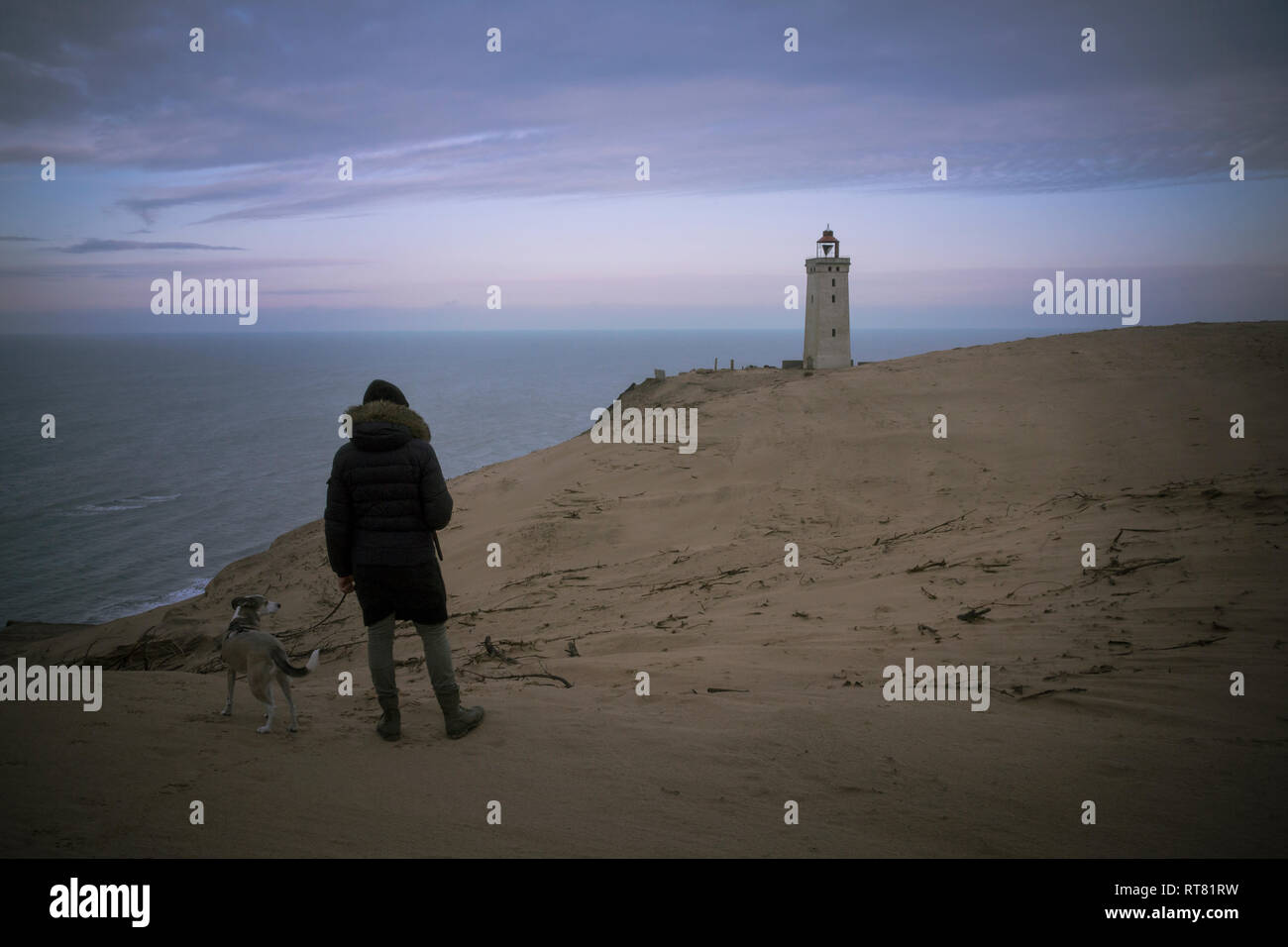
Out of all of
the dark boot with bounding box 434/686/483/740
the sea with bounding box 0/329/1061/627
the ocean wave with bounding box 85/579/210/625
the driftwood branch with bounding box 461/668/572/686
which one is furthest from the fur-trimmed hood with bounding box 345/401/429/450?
the sea with bounding box 0/329/1061/627

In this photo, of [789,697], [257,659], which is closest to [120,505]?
[257,659]

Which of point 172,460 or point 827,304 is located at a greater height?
point 827,304

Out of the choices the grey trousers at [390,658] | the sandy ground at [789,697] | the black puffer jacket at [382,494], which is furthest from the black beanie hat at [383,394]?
the sandy ground at [789,697]

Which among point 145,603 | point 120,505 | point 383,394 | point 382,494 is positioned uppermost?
point 120,505

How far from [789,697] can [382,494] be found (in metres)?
3.12

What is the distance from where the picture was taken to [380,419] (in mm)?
4605

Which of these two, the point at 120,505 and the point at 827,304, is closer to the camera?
the point at 827,304

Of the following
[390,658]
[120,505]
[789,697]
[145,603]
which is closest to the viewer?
[390,658]

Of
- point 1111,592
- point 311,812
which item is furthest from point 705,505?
point 311,812

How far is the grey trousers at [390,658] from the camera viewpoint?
4.70 m

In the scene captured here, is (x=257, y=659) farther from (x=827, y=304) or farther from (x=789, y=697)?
(x=827, y=304)

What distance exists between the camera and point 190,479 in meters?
43.8

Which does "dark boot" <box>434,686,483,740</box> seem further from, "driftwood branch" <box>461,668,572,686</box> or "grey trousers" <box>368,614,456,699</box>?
"driftwood branch" <box>461,668,572,686</box>
